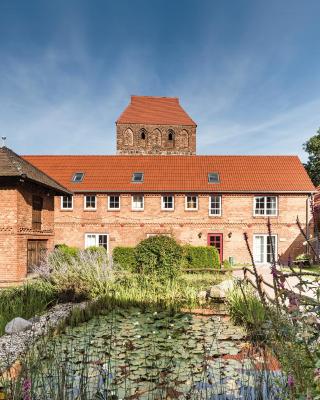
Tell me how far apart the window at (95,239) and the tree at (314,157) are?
2929 cm

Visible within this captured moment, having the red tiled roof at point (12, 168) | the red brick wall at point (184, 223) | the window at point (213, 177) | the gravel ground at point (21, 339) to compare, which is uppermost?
the window at point (213, 177)

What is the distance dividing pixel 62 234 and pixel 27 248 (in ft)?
31.9

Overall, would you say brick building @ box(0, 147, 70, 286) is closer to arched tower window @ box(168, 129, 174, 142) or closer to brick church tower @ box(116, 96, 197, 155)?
brick church tower @ box(116, 96, 197, 155)

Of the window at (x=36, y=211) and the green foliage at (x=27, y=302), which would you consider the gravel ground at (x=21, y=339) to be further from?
the window at (x=36, y=211)

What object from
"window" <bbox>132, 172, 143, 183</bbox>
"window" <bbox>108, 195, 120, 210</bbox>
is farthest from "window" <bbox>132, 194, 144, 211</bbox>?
"window" <bbox>132, 172, 143, 183</bbox>

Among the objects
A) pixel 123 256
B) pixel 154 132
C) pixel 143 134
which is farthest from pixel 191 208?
pixel 143 134

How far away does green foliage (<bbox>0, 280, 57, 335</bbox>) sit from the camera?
28.8 ft

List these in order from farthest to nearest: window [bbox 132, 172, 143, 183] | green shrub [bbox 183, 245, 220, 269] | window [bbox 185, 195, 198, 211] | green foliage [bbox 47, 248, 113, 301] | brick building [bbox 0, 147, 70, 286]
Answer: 1. window [bbox 132, 172, 143, 183]
2. window [bbox 185, 195, 198, 211]
3. green shrub [bbox 183, 245, 220, 269]
4. brick building [bbox 0, 147, 70, 286]
5. green foliage [bbox 47, 248, 113, 301]

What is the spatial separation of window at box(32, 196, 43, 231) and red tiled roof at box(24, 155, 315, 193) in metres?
7.85

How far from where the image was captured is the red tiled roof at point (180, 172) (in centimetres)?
2733

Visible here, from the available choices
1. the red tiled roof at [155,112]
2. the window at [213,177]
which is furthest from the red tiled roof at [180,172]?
the red tiled roof at [155,112]

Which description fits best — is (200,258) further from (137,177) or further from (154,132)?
(154,132)

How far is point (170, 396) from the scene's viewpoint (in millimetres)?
4516

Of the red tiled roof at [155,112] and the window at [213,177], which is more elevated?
the red tiled roof at [155,112]
